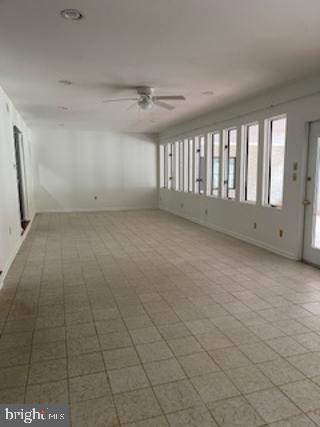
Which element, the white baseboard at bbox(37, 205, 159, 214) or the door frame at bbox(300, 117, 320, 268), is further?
the white baseboard at bbox(37, 205, 159, 214)

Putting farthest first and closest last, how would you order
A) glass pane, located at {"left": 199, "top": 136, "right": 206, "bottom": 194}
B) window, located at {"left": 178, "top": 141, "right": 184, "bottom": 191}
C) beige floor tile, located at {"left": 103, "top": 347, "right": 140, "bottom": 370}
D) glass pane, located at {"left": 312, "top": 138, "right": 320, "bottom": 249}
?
1. window, located at {"left": 178, "top": 141, "right": 184, "bottom": 191}
2. glass pane, located at {"left": 199, "top": 136, "right": 206, "bottom": 194}
3. glass pane, located at {"left": 312, "top": 138, "right": 320, "bottom": 249}
4. beige floor tile, located at {"left": 103, "top": 347, "right": 140, "bottom": 370}

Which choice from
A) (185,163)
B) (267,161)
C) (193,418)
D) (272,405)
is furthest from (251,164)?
(193,418)

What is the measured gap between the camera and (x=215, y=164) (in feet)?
23.7

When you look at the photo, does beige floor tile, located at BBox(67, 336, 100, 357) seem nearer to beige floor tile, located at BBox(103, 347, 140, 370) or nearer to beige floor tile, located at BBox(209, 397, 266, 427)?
beige floor tile, located at BBox(103, 347, 140, 370)

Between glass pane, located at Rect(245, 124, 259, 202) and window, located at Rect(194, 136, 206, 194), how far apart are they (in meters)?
1.64

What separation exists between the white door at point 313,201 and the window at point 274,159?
0.68 meters

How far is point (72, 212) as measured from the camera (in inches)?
392

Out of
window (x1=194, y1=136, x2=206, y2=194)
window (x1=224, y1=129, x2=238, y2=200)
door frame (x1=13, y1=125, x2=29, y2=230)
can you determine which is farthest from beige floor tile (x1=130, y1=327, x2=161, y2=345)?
window (x1=194, y1=136, x2=206, y2=194)

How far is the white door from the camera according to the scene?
4391 mm

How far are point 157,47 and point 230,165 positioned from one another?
3.70m

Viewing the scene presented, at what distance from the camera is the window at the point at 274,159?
522cm

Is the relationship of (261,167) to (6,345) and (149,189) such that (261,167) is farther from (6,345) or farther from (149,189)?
(149,189)

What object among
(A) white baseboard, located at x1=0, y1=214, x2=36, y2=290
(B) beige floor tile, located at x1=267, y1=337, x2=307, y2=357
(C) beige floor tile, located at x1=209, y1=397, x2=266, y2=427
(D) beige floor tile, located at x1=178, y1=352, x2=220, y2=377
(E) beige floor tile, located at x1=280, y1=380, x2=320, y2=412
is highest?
(A) white baseboard, located at x1=0, y1=214, x2=36, y2=290

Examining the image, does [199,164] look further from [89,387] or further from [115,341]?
[89,387]
